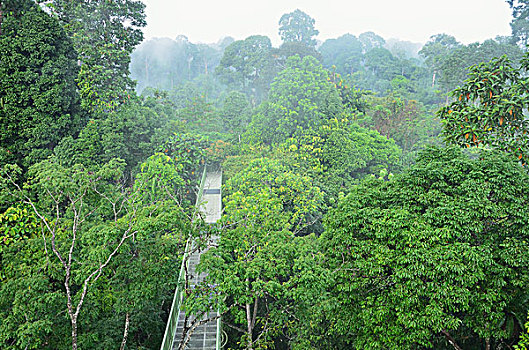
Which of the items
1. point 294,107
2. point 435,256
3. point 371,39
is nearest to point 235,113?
point 294,107

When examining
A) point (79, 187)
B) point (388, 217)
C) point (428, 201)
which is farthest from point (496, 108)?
point (79, 187)

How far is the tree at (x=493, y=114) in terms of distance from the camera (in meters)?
8.42

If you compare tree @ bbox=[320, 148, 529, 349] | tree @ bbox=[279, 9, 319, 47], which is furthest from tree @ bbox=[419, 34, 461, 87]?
tree @ bbox=[320, 148, 529, 349]

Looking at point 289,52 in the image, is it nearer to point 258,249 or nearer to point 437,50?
point 437,50

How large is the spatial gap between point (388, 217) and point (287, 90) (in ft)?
43.5

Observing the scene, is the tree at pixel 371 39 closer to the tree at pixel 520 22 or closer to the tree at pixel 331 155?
the tree at pixel 520 22

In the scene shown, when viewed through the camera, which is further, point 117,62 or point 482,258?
point 117,62

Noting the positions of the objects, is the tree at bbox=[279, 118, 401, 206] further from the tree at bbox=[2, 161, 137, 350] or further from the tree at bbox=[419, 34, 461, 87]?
the tree at bbox=[419, 34, 461, 87]

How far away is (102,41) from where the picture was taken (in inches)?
651

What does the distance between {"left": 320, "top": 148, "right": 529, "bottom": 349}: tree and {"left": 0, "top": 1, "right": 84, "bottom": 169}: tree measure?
10.5 m

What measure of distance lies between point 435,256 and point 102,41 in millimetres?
16205

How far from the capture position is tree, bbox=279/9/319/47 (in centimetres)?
4688

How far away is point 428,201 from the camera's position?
7.50m

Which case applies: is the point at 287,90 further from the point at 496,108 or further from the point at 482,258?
the point at 482,258
